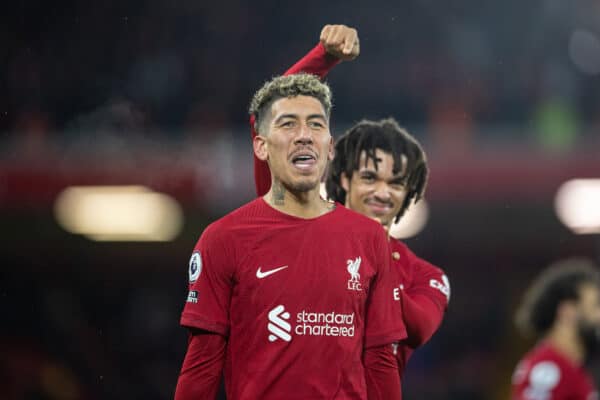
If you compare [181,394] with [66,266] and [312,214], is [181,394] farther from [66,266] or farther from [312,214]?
[66,266]

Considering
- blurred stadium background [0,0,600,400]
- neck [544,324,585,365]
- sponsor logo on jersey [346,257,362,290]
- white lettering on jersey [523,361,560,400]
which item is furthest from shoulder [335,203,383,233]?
blurred stadium background [0,0,600,400]

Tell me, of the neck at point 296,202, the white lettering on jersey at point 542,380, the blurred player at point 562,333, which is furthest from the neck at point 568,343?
the neck at point 296,202

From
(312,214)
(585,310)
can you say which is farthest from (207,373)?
(585,310)

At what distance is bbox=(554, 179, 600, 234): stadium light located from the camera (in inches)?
374

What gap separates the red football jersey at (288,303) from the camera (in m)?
2.38

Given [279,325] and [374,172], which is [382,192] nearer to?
[374,172]

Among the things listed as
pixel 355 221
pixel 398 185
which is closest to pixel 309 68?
pixel 398 185

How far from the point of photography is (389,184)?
3121 mm

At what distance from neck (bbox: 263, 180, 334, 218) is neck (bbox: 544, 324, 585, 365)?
3.08 meters

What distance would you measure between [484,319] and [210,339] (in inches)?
317

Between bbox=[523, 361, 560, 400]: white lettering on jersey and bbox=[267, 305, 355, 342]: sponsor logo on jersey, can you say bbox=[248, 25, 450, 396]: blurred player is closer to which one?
bbox=[267, 305, 355, 342]: sponsor logo on jersey

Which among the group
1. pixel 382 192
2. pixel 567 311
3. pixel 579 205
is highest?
pixel 579 205

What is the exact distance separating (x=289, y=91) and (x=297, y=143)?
173 millimetres

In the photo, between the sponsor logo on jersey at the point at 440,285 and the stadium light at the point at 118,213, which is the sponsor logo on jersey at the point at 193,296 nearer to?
the sponsor logo on jersey at the point at 440,285
